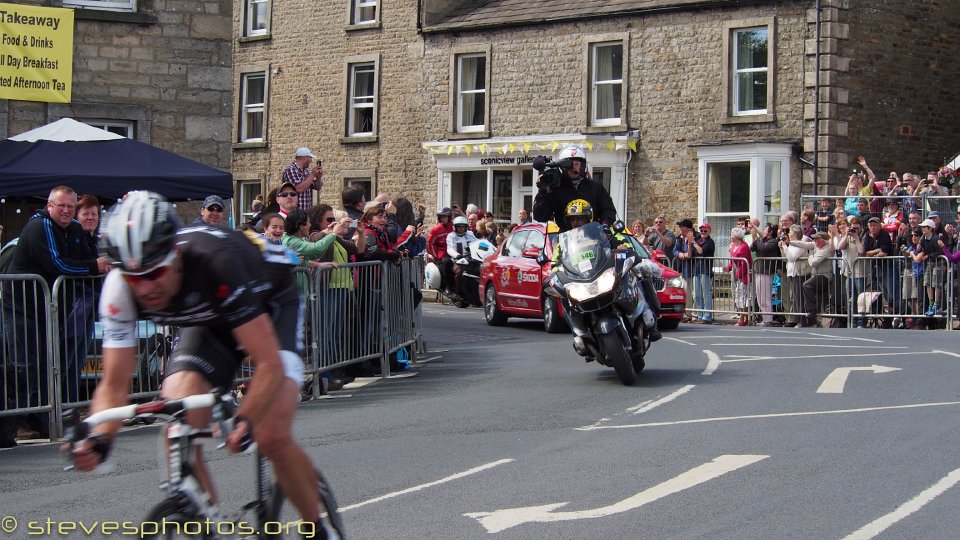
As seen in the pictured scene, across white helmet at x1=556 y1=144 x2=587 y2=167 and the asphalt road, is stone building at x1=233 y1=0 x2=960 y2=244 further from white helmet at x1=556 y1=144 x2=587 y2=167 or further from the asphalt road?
white helmet at x1=556 y1=144 x2=587 y2=167

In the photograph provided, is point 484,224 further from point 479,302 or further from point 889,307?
point 889,307

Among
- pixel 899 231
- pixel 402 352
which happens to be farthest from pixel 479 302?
pixel 402 352

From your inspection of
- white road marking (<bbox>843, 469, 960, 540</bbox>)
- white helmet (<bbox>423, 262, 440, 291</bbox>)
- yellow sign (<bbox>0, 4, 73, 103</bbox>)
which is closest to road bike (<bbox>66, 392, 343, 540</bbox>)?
white road marking (<bbox>843, 469, 960, 540</bbox>)

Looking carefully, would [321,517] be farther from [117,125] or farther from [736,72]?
[736,72]

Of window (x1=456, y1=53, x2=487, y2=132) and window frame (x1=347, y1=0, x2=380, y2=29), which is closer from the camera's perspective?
window (x1=456, y1=53, x2=487, y2=132)

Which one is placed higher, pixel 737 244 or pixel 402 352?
pixel 737 244

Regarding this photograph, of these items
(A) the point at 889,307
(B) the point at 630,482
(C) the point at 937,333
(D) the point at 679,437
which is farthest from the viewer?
(A) the point at 889,307

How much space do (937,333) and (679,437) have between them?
11230 mm

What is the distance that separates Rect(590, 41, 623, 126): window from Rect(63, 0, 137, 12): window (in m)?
16.6

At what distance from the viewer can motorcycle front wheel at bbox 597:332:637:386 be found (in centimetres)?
1275

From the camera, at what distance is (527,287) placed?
2109 centimetres

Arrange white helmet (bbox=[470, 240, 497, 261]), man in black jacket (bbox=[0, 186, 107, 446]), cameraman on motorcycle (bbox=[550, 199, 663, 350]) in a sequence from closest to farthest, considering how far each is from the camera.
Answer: man in black jacket (bbox=[0, 186, 107, 446]), cameraman on motorcycle (bbox=[550, 199, 663, 350]), white helmet (bbox=[470, 240, 497, 261])

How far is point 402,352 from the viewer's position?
1544 cm

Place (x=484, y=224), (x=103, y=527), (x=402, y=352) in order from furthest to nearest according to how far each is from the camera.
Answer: (x=484, y=224), (x=402, y=352), (x=103, y=527)
